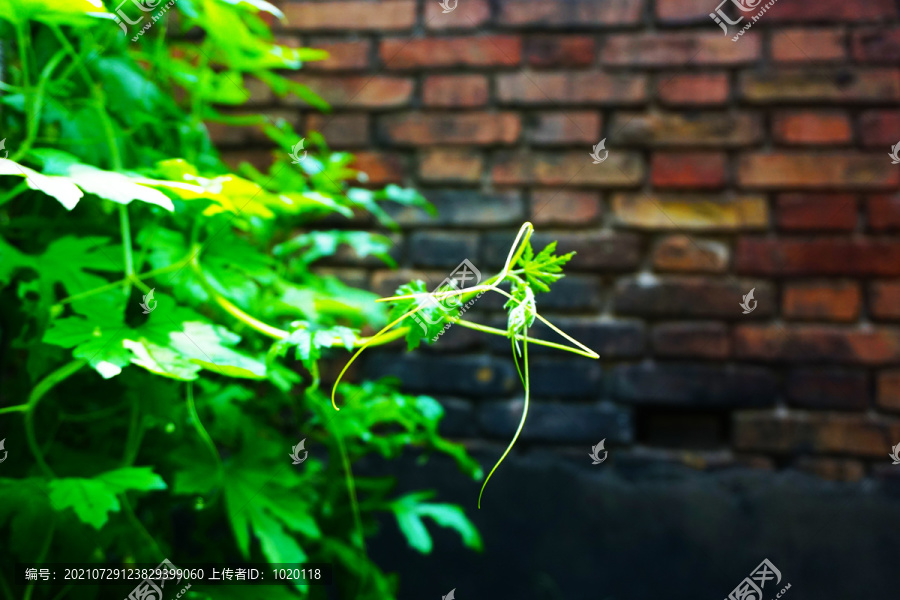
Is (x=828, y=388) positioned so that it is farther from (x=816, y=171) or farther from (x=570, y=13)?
(x=570, y=13)

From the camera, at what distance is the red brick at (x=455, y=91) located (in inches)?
45.1

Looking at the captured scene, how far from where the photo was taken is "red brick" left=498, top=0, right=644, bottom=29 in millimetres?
1110

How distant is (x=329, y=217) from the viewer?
1.18 meters

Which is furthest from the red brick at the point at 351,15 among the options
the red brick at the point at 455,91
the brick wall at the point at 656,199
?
the red brick at the point at 455,91

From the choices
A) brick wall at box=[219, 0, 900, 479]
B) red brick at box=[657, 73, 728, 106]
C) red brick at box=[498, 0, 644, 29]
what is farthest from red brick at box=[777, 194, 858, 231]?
red brick at box=[498, 0, 644, 29]

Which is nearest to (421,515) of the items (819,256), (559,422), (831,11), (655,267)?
(559,422)

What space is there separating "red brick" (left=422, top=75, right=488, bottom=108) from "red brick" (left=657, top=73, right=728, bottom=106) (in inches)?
13.0

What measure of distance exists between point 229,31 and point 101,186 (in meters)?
0.31

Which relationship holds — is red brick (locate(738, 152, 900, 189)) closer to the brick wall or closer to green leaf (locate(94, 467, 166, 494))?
the brick wall

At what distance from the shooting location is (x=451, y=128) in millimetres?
1157

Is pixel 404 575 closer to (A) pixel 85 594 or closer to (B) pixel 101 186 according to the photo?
(A) pixel 85 594

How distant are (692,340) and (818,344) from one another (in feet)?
0.72

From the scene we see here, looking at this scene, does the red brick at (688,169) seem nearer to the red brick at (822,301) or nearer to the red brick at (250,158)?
the red brick at (822,301)

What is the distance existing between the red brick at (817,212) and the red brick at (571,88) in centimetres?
33
